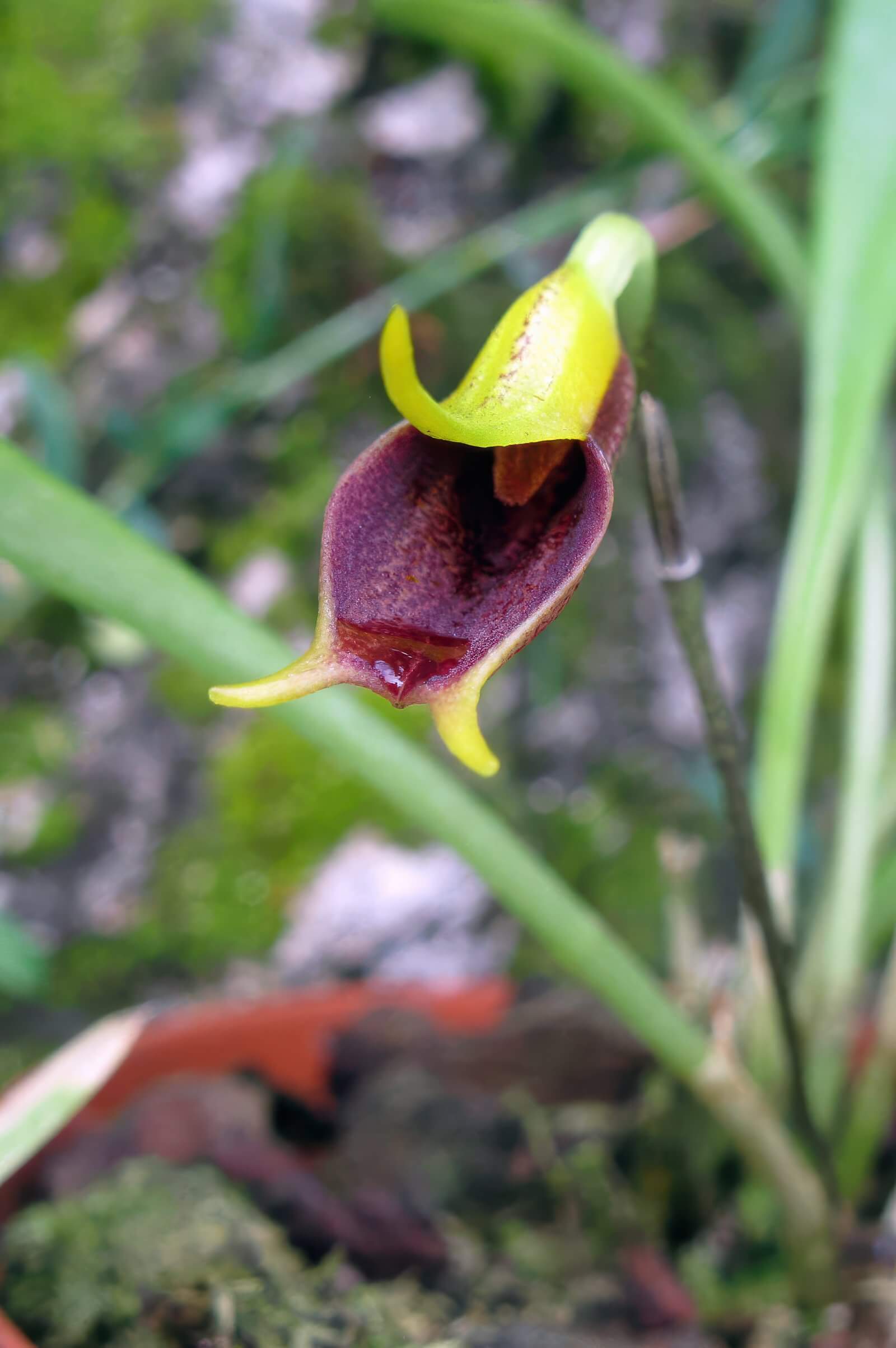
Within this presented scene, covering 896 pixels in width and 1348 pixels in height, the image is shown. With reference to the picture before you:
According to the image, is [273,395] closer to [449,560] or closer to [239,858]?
[239,858]

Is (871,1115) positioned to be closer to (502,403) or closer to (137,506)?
(502,403)

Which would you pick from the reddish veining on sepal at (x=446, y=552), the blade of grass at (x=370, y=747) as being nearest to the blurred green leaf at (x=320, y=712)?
the blade of grass at (x=370, y=747)

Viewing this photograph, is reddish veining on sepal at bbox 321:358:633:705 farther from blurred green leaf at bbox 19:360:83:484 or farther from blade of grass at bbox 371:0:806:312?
blurred green leaf at bbox 19:360:83:484

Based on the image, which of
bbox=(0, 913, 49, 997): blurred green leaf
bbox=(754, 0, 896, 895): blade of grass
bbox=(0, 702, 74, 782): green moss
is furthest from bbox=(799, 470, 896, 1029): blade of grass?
bbox=(0, 702, 74, 782): green moss

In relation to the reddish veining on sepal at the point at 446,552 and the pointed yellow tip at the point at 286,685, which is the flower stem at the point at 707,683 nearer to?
the reddish veining on sepal at the point at 446,552

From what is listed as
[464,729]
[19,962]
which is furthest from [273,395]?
[464,729]
